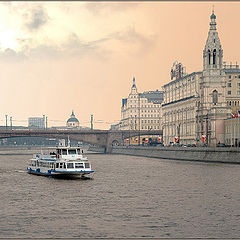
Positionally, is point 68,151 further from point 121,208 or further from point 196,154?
point 196,154

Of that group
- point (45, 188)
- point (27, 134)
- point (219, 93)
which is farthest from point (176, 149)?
point (45, 188)

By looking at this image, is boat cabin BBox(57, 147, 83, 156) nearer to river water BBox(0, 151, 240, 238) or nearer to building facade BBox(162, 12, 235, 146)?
river water BBox(0, 151, 240, 238)

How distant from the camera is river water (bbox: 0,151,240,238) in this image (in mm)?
39375

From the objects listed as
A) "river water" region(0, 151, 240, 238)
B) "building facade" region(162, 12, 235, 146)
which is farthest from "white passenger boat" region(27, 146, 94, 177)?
"building facade" region(162, 12, 235, 146)

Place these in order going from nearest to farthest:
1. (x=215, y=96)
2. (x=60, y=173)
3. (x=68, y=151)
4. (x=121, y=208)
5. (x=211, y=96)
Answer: (x=121, y=208) → (x=60, y=173) → (x=68, y=151) → (x=211, y=96) → (x=215, y=96)

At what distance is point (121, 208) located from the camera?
50.2 meters

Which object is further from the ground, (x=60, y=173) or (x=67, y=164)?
(x=67, y=164)

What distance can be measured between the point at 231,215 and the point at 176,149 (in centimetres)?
10220

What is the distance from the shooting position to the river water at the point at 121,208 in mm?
39375

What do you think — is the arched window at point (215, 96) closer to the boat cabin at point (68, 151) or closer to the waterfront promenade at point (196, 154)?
the waterfront promenade at point (196, 154)

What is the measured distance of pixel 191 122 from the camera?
185 m

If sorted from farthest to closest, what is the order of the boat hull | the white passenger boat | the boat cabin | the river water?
the boat cabin, the white passenger boat, the boat hull, the river water

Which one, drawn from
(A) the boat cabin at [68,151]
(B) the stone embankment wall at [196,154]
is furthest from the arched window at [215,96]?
(A) the boat cabin at [68,151]

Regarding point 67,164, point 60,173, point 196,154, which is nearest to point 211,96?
point 196,154
